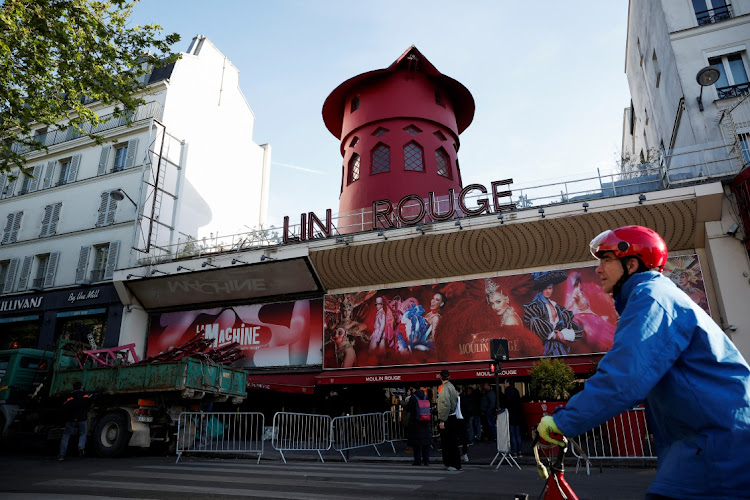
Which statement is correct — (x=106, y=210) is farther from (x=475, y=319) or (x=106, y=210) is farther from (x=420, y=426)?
(x=420, y=426)

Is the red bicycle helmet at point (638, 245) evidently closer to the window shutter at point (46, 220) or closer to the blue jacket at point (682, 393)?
the blue jacket at point (682, 393)

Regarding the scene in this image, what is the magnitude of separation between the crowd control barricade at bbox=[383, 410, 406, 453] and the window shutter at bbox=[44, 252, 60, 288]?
58.3 ft

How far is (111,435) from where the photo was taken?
1213cm

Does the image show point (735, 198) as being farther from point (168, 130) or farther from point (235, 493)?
point (168, 130)

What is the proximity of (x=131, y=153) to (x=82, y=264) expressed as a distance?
5.42 meters

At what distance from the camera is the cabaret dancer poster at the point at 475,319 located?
1617 cm

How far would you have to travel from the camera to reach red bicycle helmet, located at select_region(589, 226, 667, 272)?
2.35m

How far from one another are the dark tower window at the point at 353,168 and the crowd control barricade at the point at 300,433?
13.1 meters

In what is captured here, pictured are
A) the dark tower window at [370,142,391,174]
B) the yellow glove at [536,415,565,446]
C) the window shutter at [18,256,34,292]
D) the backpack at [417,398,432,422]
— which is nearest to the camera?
the yellow glove at [536,415,565,446]

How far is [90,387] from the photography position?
13.0 m

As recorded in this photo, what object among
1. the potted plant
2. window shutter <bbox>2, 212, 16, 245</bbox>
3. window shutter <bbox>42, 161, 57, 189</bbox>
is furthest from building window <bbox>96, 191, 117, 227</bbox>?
the potted plant

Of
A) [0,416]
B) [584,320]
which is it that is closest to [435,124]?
[584,320]

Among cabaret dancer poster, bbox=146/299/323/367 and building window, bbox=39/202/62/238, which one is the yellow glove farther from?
building window, bbox=39/202/62/238

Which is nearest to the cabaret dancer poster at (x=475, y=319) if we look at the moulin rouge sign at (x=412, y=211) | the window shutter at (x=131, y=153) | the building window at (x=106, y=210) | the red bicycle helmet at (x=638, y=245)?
the moulin rouge sign at (x=412, y=211)
